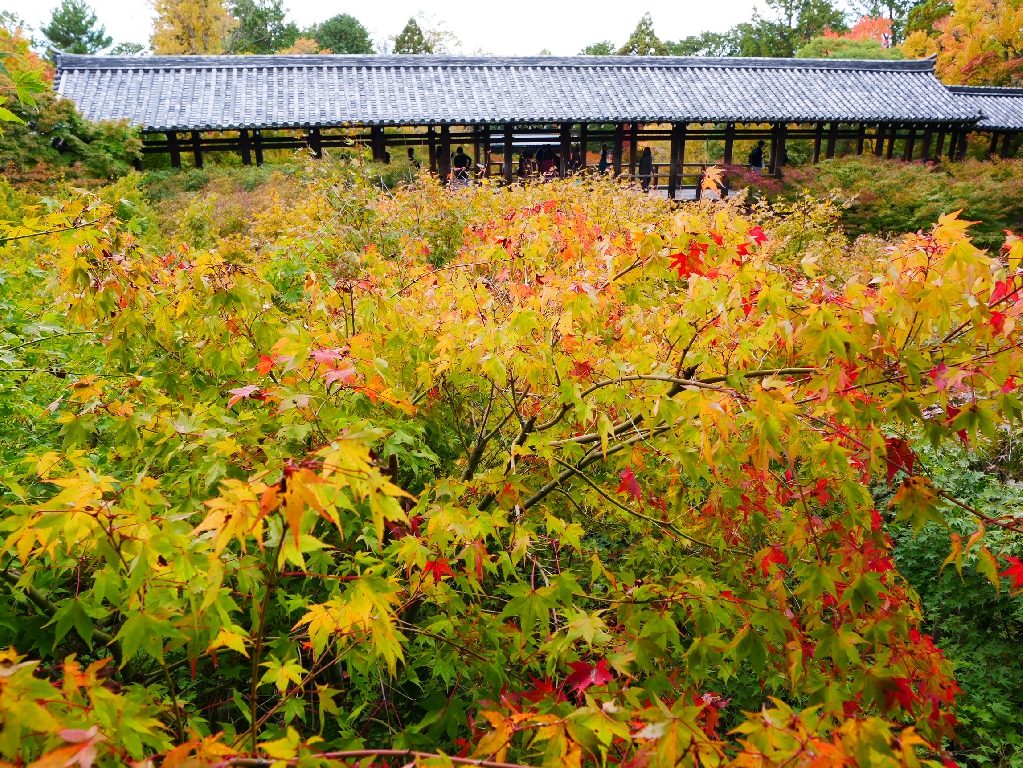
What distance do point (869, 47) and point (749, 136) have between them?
16.0 m

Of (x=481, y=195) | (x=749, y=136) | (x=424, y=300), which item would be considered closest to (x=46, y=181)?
(x=481, y=195)

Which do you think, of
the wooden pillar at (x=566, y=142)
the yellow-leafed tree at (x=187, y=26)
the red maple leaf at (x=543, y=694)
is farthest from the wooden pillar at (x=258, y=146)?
the red maple leaf at (x=543, y=694)

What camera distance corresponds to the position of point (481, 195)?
8.12 meters

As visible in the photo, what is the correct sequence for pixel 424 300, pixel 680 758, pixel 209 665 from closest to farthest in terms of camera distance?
pixel 680 758
pixel 209 665
pixel 424 300

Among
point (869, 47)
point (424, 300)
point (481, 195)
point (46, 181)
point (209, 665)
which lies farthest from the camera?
point (869, 47)

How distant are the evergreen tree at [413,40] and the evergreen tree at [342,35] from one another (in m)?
4.33

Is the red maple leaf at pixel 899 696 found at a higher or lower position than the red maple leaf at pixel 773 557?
lower

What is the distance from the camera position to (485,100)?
18250mm

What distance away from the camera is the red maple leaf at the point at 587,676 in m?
1.76

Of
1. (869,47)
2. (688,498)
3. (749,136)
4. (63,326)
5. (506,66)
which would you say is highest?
(869,47)

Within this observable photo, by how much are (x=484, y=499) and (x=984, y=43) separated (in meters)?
32.9

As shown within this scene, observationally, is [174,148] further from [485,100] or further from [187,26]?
[187,26]

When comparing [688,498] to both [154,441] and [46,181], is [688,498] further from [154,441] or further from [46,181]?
[46,181]

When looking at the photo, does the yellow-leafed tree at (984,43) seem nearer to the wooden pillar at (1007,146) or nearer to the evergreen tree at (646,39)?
the wooden pillar at (1007,146)
